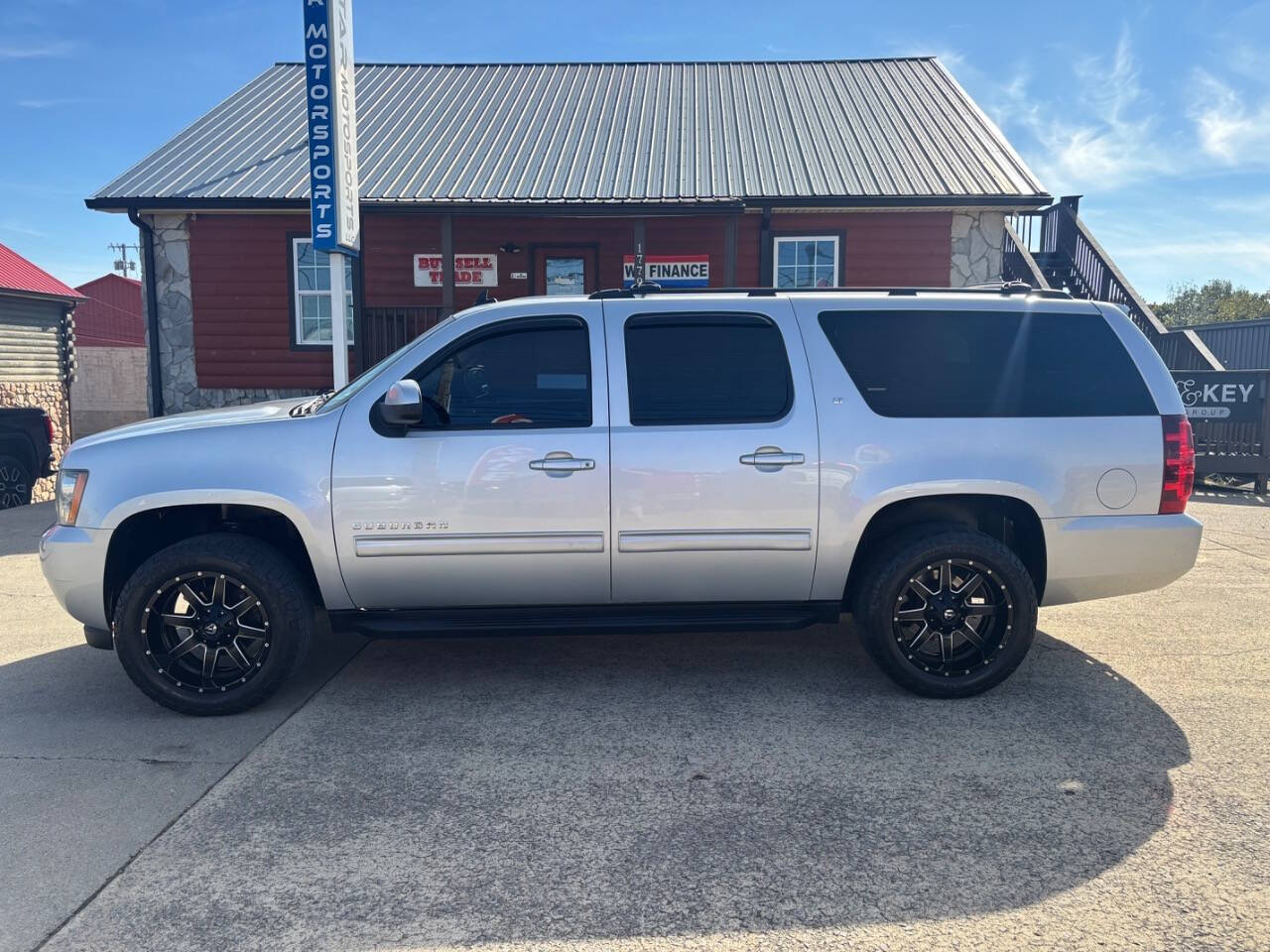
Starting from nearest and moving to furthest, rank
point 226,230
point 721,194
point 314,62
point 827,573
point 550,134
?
point 827,573, point 314,62, point 721,194, point 226,230, point 550,134

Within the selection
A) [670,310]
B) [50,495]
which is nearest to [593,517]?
[670,310]

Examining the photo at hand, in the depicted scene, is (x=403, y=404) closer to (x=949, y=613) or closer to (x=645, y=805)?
(x=645, y=805)

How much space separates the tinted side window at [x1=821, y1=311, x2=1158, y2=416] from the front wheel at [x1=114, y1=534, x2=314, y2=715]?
111 inches

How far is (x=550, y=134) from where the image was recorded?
14.2 metres

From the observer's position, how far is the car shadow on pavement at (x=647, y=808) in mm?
2650

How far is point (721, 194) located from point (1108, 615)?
313 inches

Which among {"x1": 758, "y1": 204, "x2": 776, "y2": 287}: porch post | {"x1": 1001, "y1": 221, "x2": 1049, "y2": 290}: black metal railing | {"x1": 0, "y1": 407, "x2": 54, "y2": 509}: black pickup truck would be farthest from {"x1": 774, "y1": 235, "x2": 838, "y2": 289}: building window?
{"x1": 0, "y1": 407, "x2": 54, "y2": 509}: black pickup truck

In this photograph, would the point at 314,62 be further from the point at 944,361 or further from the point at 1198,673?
the point at 1198,673

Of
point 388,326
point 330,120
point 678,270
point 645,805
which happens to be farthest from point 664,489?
point 678,270

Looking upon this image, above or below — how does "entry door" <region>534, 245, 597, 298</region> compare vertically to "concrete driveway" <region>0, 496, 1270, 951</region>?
above

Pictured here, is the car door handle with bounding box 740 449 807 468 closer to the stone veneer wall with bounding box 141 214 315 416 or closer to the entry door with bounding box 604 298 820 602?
the entry door with bounding box 604 298 820 602

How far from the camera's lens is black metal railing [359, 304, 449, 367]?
1193cm

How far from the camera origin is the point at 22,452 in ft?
36.7

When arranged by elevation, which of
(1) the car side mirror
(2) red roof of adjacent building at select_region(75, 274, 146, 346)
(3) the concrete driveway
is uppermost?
(2) red roof of adjacent building at select_region(75, 274, 146, 346)
